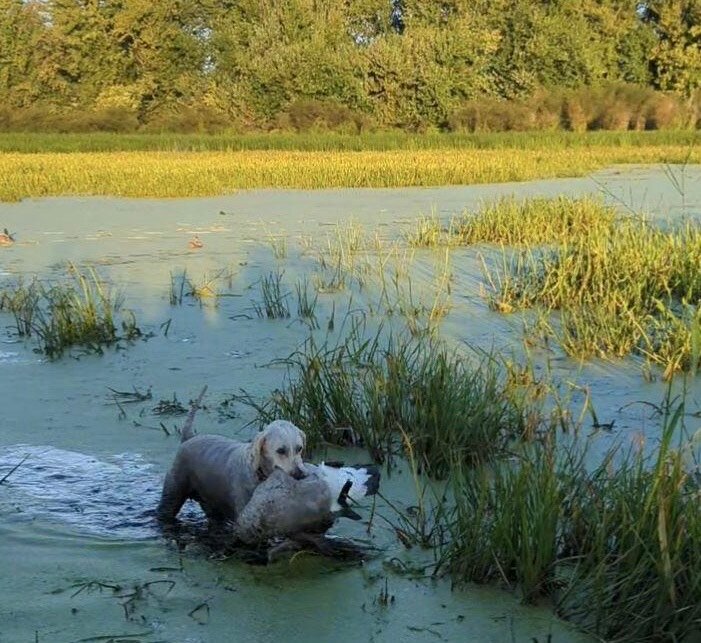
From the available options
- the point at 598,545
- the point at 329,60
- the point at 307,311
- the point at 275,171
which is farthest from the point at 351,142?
the point at 598,545

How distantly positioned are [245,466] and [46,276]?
486 cm

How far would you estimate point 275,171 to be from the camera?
601 inches

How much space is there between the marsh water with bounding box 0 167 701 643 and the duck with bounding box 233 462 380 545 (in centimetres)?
9

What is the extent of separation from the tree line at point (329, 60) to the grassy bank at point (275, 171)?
435 inches

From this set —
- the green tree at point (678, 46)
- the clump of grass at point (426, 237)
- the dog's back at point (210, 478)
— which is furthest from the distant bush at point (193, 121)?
the dog's back at point (210, 478)

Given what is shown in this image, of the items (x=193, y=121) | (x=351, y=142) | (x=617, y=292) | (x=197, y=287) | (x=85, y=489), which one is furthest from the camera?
(x=193, y=121)

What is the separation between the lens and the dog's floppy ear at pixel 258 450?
8.84 feet

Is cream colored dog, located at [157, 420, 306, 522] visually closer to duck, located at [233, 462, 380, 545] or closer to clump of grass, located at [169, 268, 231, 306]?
duck, located at [233, 462, 380, 545]

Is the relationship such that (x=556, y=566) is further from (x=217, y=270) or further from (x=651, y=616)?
(x=217, y=270)

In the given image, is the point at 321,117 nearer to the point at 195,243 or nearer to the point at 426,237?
the point at 195,243

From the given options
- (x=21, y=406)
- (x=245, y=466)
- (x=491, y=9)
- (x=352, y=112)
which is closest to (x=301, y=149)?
(x=352, y=112)

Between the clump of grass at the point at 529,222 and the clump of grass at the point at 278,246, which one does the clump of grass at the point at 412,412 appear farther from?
the clump of grass at the point at 529,222

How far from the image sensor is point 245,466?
9.20 ft

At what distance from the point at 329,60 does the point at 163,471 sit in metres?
29.3
